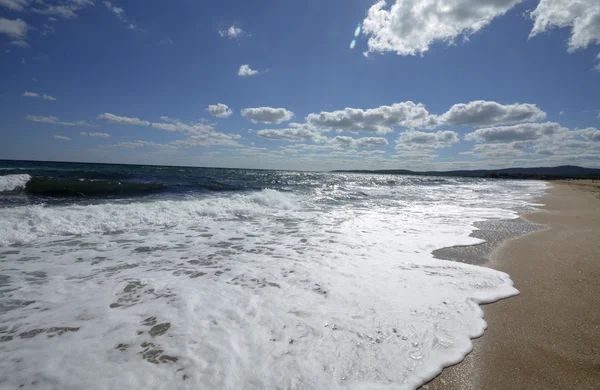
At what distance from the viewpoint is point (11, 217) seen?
690 cm

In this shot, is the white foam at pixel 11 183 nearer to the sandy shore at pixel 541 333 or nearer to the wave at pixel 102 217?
the wave at pixel 102 217

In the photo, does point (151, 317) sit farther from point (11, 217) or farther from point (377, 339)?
point (11, 217)

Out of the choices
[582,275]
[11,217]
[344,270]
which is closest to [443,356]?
[344,270]

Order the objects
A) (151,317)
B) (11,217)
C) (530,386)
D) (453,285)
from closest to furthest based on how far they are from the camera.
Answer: (530,386), (151,317), (453,285), (11,217)

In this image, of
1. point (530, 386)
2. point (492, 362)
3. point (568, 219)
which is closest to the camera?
point (530, 386)

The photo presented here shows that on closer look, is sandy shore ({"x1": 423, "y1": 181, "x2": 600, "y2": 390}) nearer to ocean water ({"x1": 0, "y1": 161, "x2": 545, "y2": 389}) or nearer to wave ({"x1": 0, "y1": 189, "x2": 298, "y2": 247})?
ocean water ({"x1": 0, "y1": 161, "x2": 545, "y2": 389})

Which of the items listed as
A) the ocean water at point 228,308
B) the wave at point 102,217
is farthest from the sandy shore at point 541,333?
the wave at point 102,217

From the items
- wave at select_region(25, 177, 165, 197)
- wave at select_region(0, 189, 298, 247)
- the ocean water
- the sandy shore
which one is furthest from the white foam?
the sandy shore

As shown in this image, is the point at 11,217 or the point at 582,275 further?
the point at 11,217

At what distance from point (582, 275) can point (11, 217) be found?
39.5 ft

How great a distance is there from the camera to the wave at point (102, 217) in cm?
648

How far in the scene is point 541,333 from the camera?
287 cm

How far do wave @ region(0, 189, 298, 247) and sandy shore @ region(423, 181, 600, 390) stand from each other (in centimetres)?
764

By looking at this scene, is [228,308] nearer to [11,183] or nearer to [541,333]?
[541,333]
